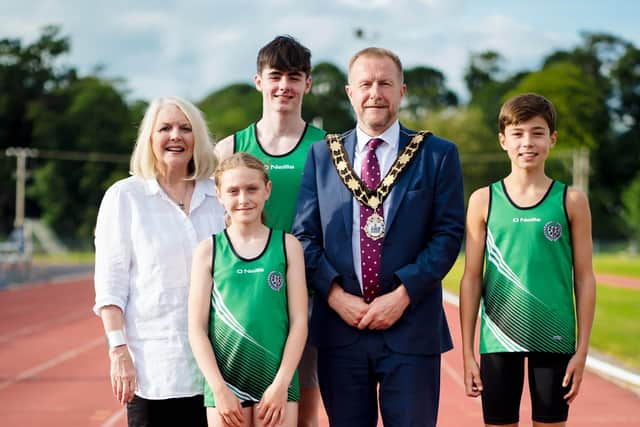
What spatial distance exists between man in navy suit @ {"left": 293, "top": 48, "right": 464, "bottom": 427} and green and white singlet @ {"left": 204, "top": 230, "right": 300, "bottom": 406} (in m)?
0.25

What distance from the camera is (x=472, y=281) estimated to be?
386 centimetres

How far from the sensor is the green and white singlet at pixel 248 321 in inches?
132

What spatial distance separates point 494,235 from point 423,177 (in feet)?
1.56

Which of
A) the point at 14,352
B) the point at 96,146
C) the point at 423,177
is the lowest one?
the point at 14,352

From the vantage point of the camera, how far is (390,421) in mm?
3537

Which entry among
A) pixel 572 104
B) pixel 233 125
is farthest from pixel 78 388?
pixel 233 125

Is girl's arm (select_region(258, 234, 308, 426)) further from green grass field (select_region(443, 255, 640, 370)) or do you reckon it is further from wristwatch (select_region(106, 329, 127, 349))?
green grass field (select_region(443, 255, 640, 370))

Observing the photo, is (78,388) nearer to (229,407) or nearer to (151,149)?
(151,149)

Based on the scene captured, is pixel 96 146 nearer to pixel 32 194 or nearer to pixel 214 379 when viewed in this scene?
pixel 32 194

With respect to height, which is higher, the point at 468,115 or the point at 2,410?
the point at 468,115

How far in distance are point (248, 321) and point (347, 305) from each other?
415mm

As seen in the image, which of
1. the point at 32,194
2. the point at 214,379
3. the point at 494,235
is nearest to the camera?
the point at 214,379

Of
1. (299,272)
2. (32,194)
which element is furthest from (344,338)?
(32,194)

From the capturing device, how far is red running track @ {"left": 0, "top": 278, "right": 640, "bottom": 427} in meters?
8.04
